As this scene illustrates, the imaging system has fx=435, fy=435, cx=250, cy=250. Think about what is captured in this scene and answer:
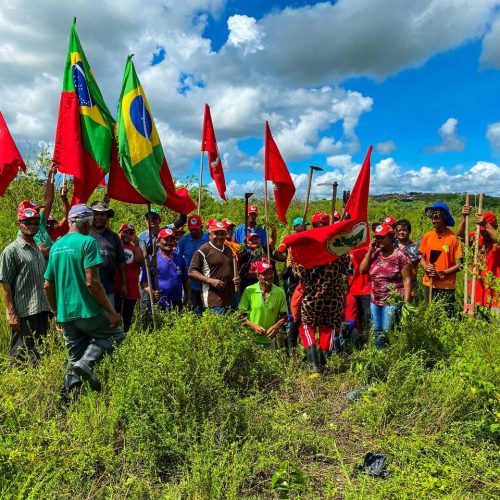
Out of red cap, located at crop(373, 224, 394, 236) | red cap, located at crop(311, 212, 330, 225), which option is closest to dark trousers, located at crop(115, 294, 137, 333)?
red cap, located at crop(311, 212, 330, 225)

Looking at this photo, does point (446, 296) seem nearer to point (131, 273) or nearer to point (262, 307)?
point (262, 307)

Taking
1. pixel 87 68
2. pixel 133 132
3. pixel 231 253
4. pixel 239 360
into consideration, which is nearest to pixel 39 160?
pixel 87 68

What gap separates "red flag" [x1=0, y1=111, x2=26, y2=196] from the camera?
4883mm

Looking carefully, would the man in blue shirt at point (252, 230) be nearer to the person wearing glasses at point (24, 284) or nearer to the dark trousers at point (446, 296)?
the dark trousers at point (446, 296)

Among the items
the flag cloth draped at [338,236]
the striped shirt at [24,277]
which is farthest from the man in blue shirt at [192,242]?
the striped shirt at [24,277]

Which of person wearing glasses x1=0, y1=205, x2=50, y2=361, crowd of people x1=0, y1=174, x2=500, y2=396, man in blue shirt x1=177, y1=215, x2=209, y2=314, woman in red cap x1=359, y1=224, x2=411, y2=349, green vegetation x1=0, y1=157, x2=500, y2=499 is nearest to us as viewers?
green vegetation x1=0, y1=157, x2=500, y2=499

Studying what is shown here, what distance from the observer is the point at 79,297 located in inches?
143

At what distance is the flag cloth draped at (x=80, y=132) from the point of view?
4801 millimetres

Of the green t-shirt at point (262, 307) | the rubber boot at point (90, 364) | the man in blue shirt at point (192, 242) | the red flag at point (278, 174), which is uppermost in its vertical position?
the red flag at point (278, 174)

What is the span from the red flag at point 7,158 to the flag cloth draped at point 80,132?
559 millimetres

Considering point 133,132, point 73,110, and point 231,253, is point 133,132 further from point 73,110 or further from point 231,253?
point 231,253

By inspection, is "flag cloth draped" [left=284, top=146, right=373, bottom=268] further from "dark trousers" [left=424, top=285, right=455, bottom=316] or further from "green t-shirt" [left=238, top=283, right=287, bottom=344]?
"dark trousers" [left=424, top=285, right=455, bottom=316]

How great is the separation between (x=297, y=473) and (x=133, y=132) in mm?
3714

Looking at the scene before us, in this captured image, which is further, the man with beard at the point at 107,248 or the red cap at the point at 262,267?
the red cap at the point at 262,267
